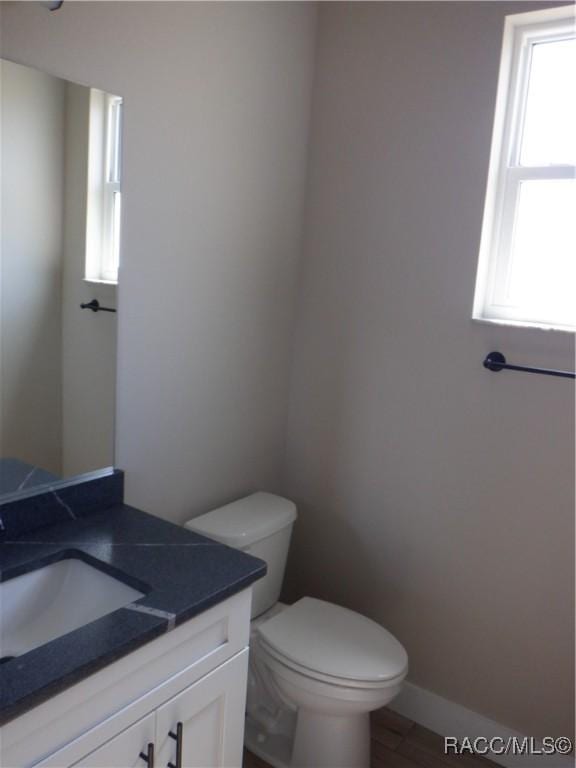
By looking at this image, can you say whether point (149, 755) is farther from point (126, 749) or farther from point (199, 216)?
point (199, 216)

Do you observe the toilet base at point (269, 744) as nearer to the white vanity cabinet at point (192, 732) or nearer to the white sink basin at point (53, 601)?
the white vanity cabinet at point (192, 732)

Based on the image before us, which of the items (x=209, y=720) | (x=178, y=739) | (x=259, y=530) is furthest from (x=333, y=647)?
(x=178, y=739)

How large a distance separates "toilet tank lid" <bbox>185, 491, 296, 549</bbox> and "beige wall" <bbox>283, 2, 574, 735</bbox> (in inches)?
11.3

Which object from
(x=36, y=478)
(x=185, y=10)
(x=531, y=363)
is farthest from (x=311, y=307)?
(x=36, y=478)

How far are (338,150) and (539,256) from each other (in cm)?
77

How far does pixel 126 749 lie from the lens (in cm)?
117

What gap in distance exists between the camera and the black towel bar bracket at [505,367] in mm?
1781

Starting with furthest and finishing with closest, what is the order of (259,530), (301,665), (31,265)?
(259,530) < (301,665) < (31,265)

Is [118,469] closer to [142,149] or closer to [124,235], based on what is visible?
[124,235]

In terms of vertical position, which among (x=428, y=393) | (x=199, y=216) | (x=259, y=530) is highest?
(x=199, y=216)

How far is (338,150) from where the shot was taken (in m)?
2.19

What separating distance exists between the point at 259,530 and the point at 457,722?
3.11 feet

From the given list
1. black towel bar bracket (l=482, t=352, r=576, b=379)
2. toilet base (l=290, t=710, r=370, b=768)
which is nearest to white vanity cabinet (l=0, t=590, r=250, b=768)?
toilet base (l=290, t=710, r=370, b=768)

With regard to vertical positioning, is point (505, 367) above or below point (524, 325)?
below
